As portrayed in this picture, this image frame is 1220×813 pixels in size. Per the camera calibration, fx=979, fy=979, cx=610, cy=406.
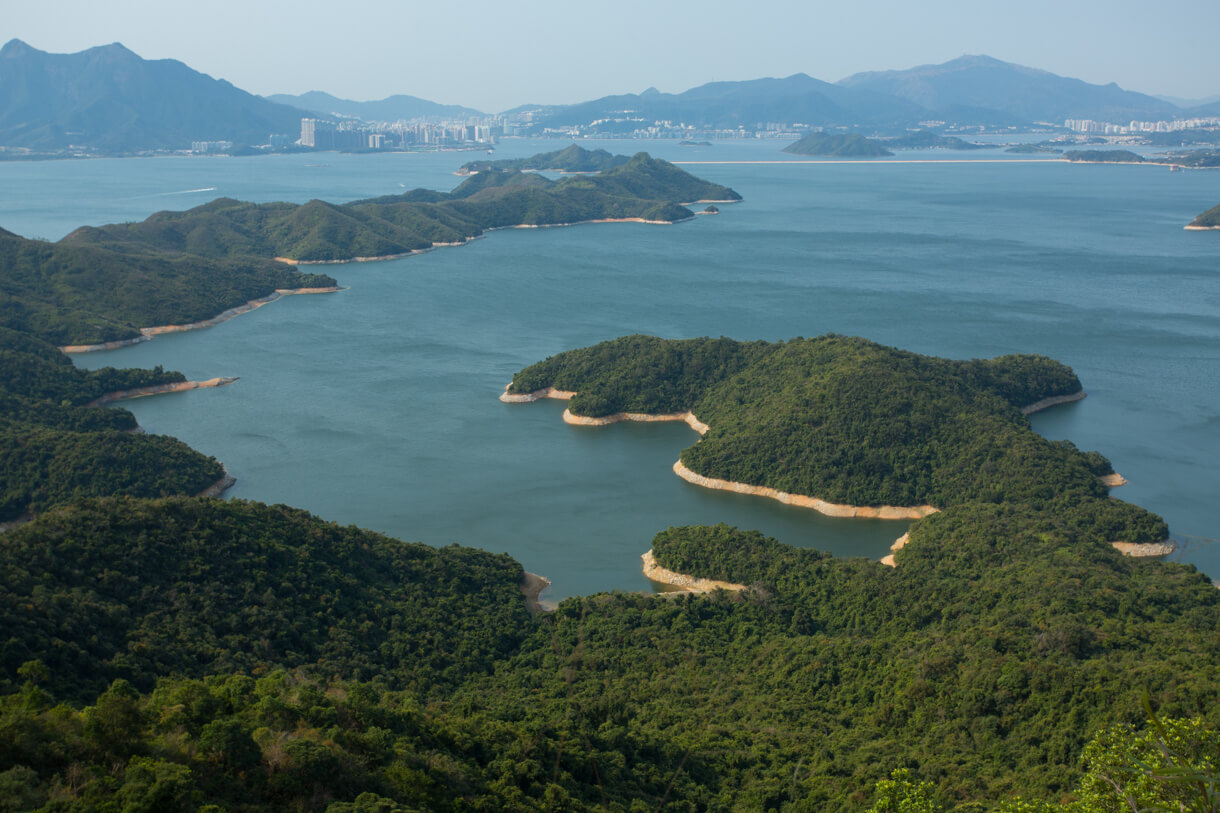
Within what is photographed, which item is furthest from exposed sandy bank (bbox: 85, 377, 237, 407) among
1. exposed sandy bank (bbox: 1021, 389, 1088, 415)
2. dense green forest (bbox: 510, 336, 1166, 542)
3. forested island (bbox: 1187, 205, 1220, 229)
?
forested island (bbox: 1187, 205, 1220, 229)

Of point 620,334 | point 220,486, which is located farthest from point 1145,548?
point 620,334

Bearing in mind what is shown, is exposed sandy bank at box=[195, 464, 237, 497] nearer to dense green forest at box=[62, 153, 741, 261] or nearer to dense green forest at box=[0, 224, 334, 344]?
dense green forest at box=[0, 224, 334, 344]

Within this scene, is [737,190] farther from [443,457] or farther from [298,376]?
[443,457]

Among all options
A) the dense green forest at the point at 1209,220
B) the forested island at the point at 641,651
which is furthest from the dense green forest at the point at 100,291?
the dense green forest at the point at 1209,220

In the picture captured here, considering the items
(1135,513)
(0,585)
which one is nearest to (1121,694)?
(1135,513)

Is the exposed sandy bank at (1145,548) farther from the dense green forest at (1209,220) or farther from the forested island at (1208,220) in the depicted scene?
the dense green forest at (1209,220)

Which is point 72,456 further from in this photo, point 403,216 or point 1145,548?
point 403,216
